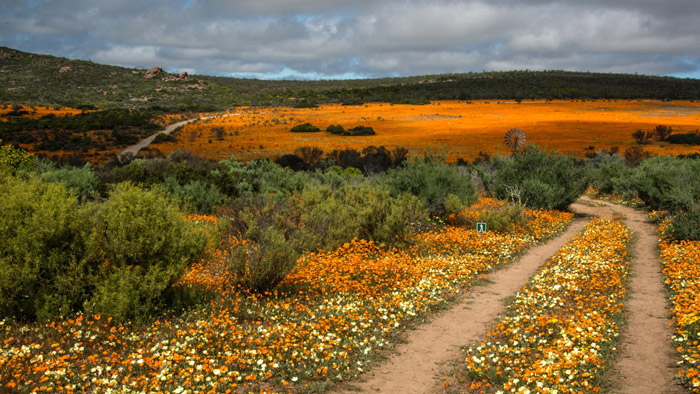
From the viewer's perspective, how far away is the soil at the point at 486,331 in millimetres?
5492

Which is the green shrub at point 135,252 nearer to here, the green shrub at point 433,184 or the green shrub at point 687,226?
the green shrub at point 433,184

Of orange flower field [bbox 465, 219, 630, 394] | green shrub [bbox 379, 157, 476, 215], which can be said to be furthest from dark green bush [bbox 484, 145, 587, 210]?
orange flower field [bbox 465, 219, 630, 394]

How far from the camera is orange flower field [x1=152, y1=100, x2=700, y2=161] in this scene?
41.2 m

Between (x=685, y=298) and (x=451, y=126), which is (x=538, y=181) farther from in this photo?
(x=451, y=126)

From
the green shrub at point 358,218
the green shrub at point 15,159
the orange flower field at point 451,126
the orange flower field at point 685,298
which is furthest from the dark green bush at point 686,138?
the green shrub at point 15,159

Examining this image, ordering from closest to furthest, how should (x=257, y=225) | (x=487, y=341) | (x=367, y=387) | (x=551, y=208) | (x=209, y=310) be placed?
(x=367, y=387), (x=487, y=341), (x=209, y=310), (x=257, y=225), (x=551, y=208)

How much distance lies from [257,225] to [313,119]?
47.5 metres

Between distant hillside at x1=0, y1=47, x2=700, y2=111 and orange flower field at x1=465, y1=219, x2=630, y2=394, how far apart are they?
6590cm

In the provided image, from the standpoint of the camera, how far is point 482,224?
13.7 metres

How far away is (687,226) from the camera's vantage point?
12.5 m

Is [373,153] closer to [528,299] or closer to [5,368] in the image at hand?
[528,299]

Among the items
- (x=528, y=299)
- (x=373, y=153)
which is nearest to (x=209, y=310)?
(x=528, y=299)

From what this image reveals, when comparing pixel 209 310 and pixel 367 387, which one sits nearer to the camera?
pixel 367 387

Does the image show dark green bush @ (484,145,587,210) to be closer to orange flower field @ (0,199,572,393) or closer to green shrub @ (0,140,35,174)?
orange flower field @ (0,199,572,393)
